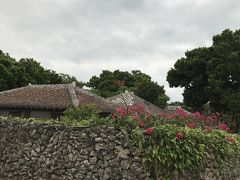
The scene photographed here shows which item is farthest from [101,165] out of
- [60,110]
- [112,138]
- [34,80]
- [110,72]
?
[110,72]

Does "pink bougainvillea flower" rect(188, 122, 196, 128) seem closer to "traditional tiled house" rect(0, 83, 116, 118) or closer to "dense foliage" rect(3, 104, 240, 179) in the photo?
"dense foliage" rect(3, 104, 240, 179)

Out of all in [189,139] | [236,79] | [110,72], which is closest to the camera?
[189,139]

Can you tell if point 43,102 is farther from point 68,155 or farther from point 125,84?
point 125,84

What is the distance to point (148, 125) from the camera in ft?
41.0

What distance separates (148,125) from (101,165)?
1.80 meters

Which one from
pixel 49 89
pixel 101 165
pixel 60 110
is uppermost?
pixel 49 89

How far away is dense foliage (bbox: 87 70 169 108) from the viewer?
5381 cm

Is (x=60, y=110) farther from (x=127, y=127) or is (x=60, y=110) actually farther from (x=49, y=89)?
(x=127, y=127)

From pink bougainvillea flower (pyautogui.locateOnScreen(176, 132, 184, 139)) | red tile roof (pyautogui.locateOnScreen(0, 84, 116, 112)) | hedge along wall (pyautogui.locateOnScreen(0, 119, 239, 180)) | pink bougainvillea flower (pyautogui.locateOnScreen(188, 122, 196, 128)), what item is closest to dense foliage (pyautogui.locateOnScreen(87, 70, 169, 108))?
red tile roof (pyautogui.locateOnScreen(0, 84, 116, 112))

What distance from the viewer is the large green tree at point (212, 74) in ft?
128

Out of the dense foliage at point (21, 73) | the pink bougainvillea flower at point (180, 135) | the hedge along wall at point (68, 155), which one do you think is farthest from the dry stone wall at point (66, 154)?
the dense foliage at point (21, 73)

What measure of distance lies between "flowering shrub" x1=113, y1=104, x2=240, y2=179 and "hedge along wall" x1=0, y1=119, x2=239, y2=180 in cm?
25

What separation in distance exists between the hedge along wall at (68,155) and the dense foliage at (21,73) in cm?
3793

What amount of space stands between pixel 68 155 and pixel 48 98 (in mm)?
22529
